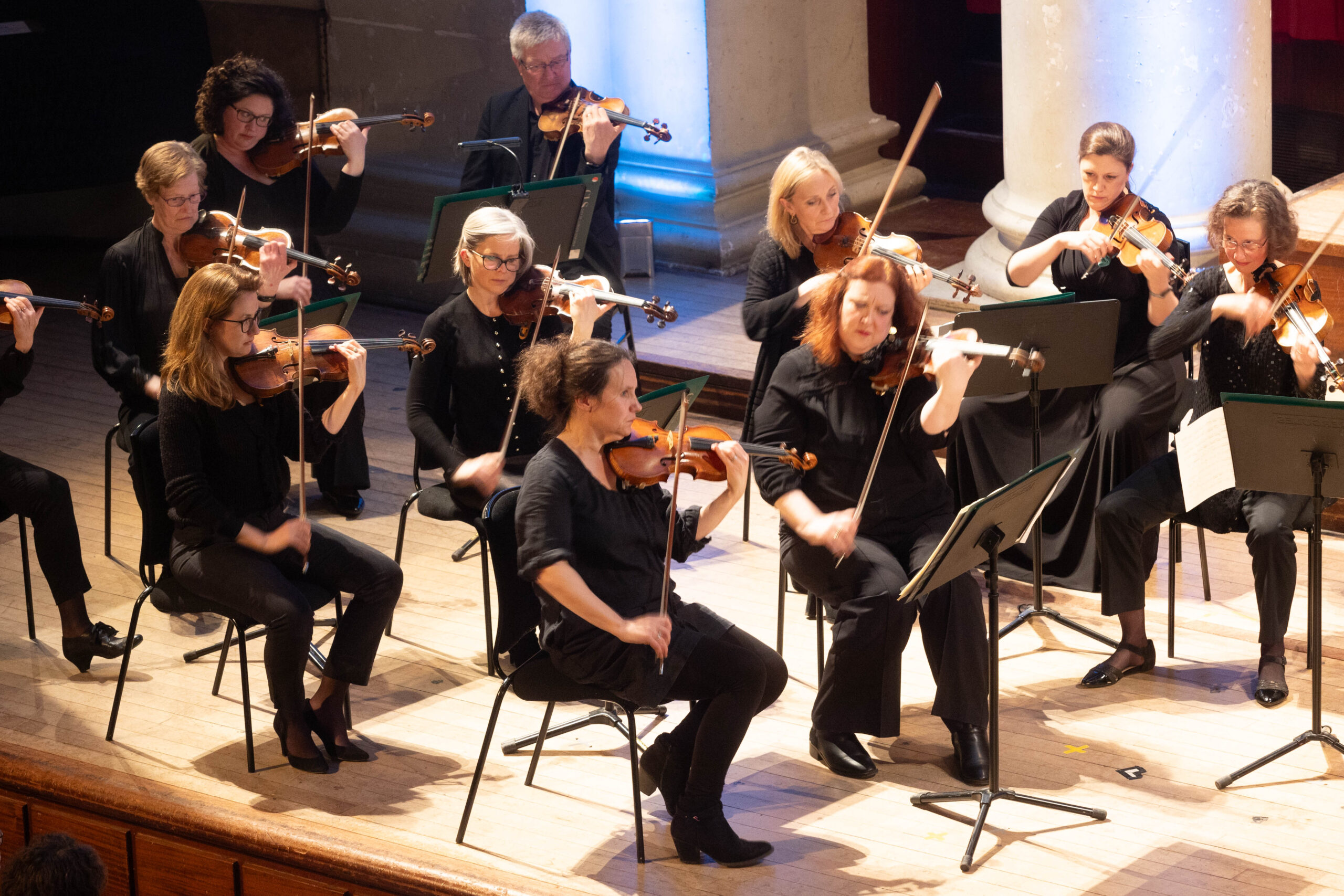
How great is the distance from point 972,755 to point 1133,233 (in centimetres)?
138

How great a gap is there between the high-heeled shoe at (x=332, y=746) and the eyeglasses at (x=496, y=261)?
1.13 metres

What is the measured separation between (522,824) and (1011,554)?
1.69 m

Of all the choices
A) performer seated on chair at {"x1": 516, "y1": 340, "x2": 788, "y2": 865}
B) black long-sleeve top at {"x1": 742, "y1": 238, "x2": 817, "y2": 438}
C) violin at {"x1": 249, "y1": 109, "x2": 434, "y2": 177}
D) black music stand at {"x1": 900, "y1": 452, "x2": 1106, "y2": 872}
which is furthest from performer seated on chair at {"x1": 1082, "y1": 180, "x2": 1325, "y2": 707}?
violin at {"x1": 249, "y1": 109, "x2": 434, "y2": 177}

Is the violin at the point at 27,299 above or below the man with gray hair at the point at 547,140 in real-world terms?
below

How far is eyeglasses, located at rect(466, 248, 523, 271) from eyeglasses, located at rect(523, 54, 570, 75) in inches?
45.2

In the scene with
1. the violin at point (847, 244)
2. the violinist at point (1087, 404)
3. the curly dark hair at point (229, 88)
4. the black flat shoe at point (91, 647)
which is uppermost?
the curly dark hair at point (229, 88)

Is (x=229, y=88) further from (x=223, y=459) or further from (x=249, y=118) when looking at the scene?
(x=223, y=459)

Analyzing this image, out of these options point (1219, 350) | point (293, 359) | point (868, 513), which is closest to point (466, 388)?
point (293, 359)

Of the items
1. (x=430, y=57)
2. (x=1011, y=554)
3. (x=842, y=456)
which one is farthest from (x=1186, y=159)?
(x=430, y=57)

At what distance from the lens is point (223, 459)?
11.6ft

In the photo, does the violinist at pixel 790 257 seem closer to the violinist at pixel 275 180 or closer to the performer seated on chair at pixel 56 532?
the violinist at pixel 275 180

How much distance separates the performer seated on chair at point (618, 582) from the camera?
3.06 meters

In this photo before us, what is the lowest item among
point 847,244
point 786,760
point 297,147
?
point 786,760

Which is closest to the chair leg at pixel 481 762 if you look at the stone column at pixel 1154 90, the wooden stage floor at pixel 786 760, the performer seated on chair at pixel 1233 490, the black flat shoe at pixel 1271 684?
the wooden stage floor at pixel 786 760
